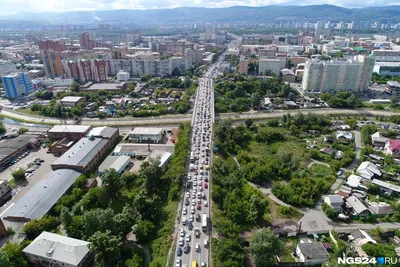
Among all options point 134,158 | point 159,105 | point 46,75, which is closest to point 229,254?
point 134,158

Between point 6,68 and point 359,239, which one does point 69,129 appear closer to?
point 359,239

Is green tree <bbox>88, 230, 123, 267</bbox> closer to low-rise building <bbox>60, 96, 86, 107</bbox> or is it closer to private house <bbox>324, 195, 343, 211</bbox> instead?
private house <bbox>324, 195, 343, 211</bbox>

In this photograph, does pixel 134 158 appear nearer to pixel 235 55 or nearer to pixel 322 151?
pixel 322 151

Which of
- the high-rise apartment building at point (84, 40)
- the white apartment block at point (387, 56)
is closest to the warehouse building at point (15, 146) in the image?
the high-rise apartment building at point (84, 40)

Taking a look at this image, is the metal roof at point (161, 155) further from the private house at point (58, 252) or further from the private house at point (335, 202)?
the private house at point (335, 202)

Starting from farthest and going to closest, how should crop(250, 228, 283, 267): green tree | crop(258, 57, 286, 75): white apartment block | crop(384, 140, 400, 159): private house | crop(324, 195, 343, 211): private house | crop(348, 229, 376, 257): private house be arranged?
crop(258, 57, 286, 75): white apartment block
crop(384, 140, 400, 159): private house
crop(324, 195, 343, 211): private house
crop(348, 229, 376, 257): private house
crop(250, 228, 283, 267): green tree

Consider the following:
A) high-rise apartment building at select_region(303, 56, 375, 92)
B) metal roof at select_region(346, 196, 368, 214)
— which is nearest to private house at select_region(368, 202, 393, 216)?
metal roof at select_region(346, 196, 368, 214)
